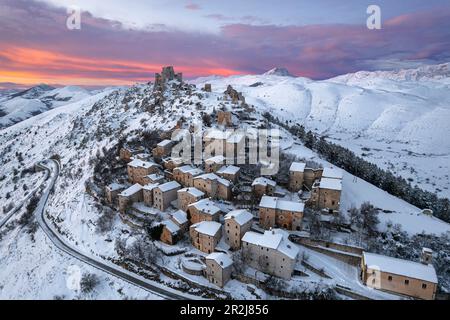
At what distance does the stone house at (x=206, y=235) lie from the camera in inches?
1631

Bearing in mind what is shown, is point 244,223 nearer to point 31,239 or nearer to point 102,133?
point 31,239

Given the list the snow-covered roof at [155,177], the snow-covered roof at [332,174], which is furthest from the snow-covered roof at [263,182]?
the snow-covered roof at [155,177]

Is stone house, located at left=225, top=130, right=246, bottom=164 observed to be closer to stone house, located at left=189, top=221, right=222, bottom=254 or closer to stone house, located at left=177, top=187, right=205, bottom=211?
stone house, located at left=177, top=187, right=205, bottom=211

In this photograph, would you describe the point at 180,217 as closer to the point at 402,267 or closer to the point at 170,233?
the point at 170,233

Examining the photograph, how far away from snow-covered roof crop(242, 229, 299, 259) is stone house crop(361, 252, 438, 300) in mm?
8554

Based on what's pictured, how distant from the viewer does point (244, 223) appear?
137ft

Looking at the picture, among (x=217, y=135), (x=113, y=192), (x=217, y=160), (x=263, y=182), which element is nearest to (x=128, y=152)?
(x=113, y=192)

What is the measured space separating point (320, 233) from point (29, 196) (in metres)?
68.6

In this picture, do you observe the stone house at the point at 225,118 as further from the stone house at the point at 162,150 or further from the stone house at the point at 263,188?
the stone house at the point at 263,188

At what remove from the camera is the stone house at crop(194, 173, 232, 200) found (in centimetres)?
5078

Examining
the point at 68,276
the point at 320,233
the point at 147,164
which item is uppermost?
the point at 147,164

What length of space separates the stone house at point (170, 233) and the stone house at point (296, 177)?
21.0m

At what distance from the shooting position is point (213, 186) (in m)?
51.0
